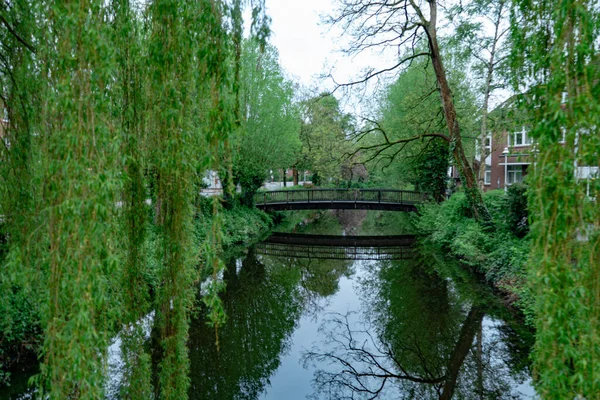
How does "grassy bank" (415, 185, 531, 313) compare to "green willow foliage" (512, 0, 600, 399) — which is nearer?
"green willow foliage" (512, 0, 600, 399)

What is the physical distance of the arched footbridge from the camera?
22.0 m

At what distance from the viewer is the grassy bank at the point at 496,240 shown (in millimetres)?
9555

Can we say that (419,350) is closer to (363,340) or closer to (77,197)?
(363,340)

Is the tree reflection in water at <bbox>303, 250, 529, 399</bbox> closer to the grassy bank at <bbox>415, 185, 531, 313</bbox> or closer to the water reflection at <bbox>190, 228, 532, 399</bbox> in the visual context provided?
the water reflection at <bbox>190, 228, 532, 399</bbox>

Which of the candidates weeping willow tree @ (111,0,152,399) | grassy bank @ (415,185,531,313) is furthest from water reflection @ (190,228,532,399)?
weeping willow tree @ (111,0,152,399)

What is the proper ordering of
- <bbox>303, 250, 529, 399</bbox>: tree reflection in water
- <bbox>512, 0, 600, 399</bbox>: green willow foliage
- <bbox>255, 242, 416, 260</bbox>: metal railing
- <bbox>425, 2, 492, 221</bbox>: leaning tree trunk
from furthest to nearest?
<bbox>255, 242, 416, 260</bbox>: metal railing, <bbox>425, 2, 492, 221</bbox>: leaning tree trunk, <bbox>303, 250, 529, 399</bbox>: tree reflection in water, <bbox>512, 0, 600, 399</bbox>: green willow foliage

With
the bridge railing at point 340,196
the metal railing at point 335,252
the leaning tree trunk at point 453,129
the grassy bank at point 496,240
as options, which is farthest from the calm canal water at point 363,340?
A: the bridge railing at point 340,196

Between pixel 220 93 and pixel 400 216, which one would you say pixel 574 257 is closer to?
pixel 220 93

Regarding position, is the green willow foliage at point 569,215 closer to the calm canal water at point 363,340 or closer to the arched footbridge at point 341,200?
the calm canal water at point 363,340

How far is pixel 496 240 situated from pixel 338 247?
320 inches

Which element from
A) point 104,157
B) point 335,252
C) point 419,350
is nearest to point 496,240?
point 419,350

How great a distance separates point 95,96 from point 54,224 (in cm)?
75

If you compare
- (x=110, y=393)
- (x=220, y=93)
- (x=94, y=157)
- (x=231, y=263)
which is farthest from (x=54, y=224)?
(x=231, y=263)

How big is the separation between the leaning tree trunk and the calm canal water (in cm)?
247
